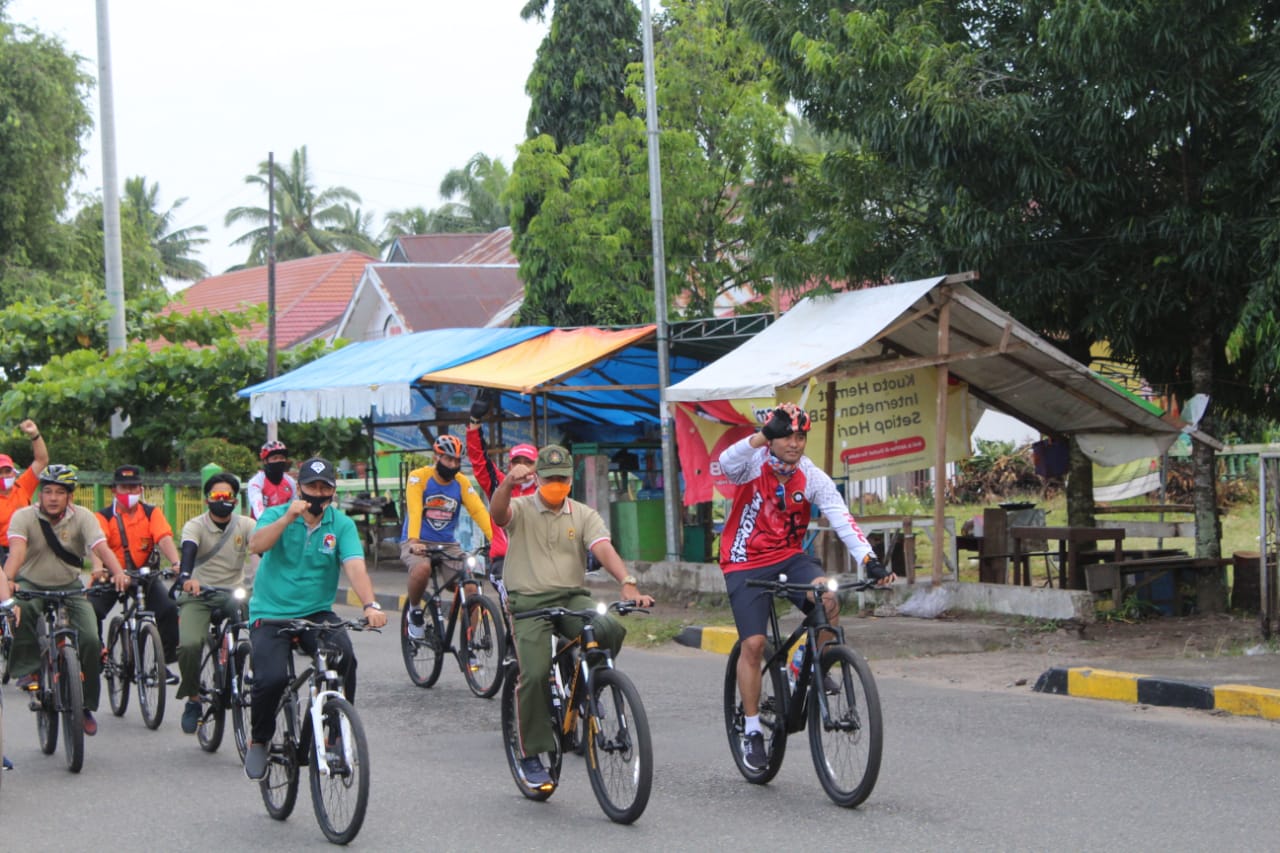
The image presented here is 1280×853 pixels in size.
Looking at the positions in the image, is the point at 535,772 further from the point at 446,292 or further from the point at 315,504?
the point at 446,292

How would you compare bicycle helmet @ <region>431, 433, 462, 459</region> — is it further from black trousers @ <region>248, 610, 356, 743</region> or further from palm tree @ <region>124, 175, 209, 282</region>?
palm tree @ <region>124, 175, 209, 282</region>

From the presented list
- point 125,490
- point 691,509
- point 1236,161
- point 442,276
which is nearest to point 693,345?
point 691,509

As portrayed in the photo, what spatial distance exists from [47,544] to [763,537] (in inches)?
178

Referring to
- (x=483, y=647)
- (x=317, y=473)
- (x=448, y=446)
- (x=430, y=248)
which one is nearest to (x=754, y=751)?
(x=317, y=473)

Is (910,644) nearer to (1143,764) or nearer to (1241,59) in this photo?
(1143,764)

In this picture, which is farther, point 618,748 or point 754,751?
point 754,751

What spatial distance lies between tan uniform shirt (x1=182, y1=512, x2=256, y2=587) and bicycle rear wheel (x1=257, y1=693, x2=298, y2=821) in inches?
88.6

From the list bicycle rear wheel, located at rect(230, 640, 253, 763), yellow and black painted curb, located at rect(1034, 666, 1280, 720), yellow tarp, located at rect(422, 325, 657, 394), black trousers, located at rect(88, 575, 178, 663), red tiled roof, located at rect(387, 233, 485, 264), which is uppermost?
red tiled roof, located at rect(387, 233, 485, 264)

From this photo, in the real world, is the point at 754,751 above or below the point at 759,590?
below

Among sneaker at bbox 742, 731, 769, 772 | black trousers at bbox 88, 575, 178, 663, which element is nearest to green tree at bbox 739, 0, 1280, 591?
sneaker at bbox 742, 731, 769, 772

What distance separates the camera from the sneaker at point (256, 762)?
6723 millimetres

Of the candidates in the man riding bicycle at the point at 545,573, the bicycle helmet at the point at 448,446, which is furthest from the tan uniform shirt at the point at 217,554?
the man riding bicycle at the point at 545,573

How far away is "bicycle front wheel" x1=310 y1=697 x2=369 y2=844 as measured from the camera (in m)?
5.96

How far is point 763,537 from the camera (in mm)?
6941
